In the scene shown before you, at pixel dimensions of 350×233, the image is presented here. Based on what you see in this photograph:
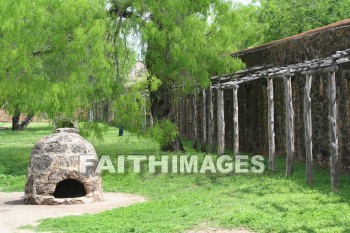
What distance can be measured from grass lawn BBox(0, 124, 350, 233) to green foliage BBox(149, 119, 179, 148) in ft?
5.50

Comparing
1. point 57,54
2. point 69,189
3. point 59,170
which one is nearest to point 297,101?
point 69,189

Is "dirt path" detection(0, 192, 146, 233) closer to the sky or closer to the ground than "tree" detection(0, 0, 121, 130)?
closer to the ground

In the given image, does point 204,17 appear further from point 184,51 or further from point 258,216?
point 258,216

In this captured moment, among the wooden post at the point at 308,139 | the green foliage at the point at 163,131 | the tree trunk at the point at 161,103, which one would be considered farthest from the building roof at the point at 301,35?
the green foliage at the point at 163,131

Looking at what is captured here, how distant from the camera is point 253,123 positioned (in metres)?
18.9

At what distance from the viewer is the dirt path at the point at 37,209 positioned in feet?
32.3

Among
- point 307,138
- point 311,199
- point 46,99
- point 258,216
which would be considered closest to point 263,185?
point 307,138

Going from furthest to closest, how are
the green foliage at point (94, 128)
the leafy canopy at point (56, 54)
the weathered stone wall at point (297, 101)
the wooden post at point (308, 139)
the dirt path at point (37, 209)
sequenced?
the green foliage at point (94, 128), the leafy canopy at point (56, 54), the weathered stone wall at point (297, 101), the wooden post at point (308, 139), the dirt path at point (37, 209)

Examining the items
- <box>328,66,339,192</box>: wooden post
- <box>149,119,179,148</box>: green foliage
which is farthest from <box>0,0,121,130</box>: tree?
<box>328,66,339,192</box>: wooden post

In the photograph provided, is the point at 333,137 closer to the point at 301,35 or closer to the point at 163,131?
the point at 301,35

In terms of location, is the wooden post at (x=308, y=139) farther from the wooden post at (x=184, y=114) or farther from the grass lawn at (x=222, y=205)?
the wooden post at (x=184, y=114)

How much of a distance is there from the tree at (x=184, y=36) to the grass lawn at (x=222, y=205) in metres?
3.34

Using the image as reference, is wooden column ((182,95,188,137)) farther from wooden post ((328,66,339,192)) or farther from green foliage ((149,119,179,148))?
wooden post ((328,66,339,192))

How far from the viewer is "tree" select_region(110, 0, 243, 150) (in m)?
16.4
